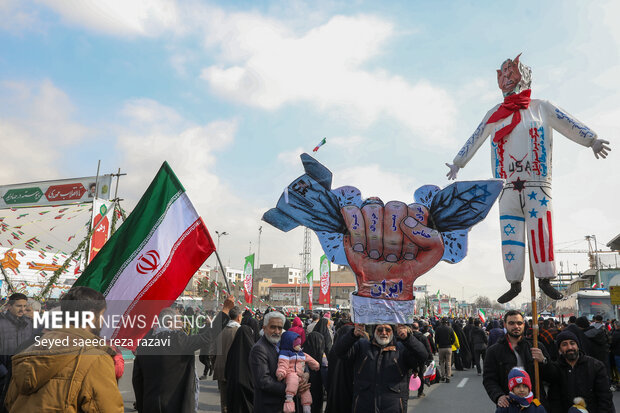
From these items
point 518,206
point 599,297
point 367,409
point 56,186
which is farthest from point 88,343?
point 599,297

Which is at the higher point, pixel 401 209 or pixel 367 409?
pixel 401 209

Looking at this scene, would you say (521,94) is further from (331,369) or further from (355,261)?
(331,369)

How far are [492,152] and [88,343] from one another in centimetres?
560

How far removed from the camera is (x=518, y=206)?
20.1 feet

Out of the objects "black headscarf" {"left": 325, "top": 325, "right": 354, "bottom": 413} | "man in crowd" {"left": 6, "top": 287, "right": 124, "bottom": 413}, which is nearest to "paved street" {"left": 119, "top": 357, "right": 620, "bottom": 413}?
"black headscarf" {"left": 325, "top": 325, "right": 354, "bottom": 413}

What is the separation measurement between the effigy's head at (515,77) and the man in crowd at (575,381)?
343cm

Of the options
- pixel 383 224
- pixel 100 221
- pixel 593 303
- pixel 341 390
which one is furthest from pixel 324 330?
pixel 593 303

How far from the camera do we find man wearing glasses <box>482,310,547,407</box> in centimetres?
470

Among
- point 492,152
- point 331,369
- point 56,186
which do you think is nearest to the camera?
point 331,369

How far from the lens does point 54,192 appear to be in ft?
63.9

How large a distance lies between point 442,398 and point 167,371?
25.5 ft

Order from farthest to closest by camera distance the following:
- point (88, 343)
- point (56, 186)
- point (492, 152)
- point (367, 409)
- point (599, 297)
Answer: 1. point (599, 297)
2. point (56, 186)
3. point (492, 152)
4. point (367, 409)
5. point (88, 343)

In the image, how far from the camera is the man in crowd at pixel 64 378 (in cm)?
248

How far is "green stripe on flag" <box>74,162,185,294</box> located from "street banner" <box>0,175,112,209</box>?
13.7 meters
